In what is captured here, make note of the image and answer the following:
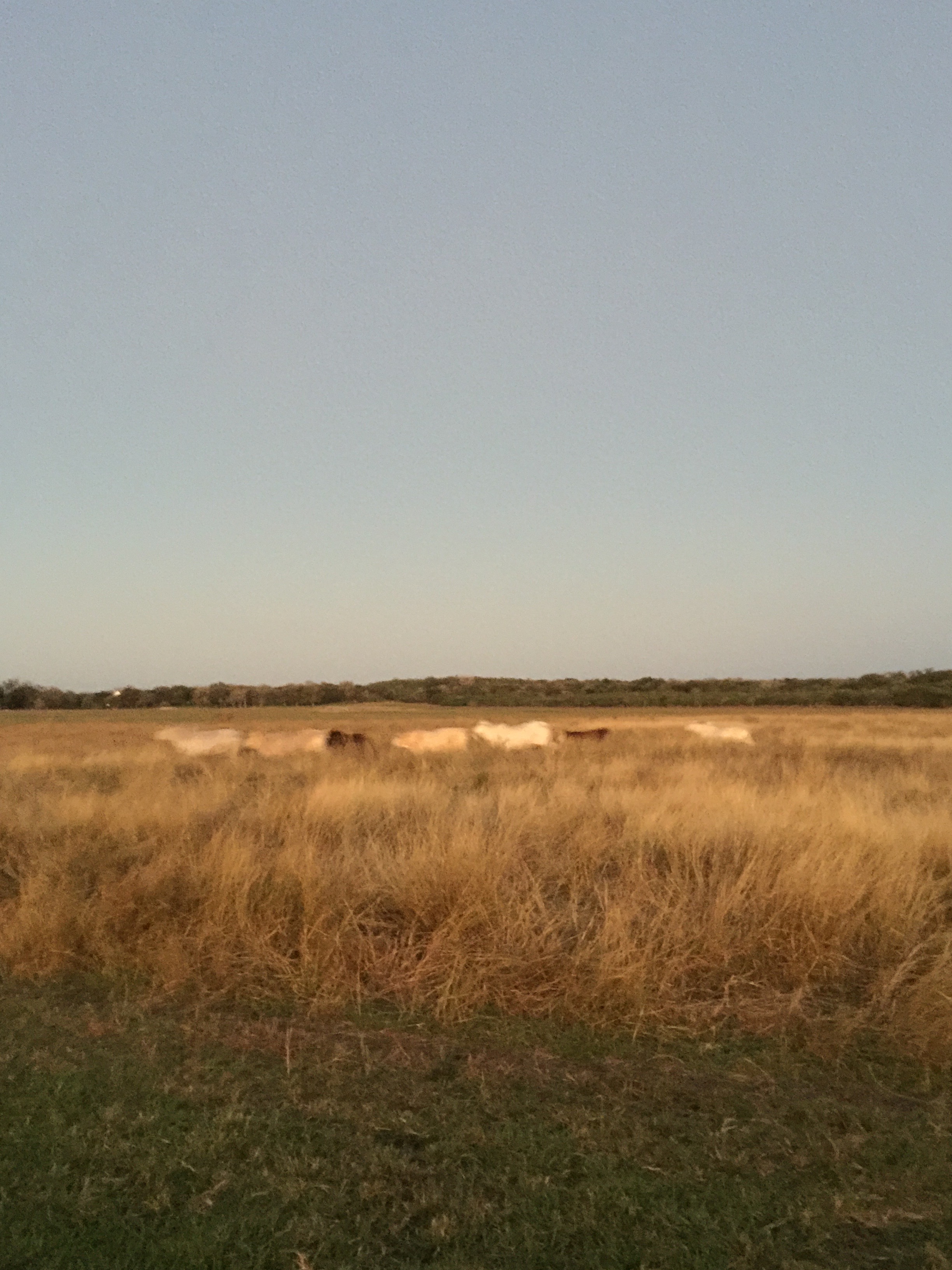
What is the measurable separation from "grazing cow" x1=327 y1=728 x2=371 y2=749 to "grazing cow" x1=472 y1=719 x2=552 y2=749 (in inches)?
137

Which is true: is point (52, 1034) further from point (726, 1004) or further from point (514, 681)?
point (514, 681)

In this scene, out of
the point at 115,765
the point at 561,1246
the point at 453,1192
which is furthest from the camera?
the point at 115,765

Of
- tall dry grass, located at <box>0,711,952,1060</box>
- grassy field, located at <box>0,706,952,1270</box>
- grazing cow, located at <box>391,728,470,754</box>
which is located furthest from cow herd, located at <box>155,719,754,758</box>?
grassy field, located at <box>0,706,952,1270</box>

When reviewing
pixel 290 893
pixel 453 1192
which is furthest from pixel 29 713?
pixel 453 1192

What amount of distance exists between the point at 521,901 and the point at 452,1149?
128 inches

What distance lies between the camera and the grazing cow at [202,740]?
1005 inches

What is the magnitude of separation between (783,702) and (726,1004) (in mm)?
68128

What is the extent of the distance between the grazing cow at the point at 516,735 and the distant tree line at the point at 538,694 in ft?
133

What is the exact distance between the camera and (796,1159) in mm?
3963

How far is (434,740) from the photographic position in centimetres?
2636

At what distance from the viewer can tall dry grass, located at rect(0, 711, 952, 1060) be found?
5910 mm

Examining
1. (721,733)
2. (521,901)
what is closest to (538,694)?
(721,733)

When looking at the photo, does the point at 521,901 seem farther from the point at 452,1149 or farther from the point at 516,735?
the point at 516,735

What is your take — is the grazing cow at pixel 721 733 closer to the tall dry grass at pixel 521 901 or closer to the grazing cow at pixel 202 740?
the grazing cow at pixel 202 740
